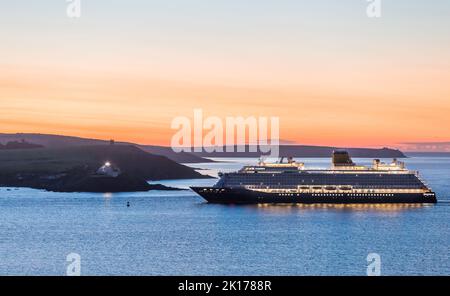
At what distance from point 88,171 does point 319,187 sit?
62255mm

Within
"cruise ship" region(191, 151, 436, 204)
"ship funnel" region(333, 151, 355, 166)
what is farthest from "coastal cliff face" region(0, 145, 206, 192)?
"ship funnel" region(333, 151, 355, 166)

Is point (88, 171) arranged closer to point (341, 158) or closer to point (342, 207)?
point (341, 158)

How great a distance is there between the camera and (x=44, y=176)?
153750 mm

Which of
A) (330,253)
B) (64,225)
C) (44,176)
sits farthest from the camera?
(44,176)

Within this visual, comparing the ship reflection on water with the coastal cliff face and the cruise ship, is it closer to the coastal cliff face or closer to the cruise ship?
the cruise ship

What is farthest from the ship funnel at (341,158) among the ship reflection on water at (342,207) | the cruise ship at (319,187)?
the ship reflection on water at (342,207)

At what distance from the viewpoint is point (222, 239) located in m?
60.1

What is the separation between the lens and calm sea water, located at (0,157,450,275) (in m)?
46.5

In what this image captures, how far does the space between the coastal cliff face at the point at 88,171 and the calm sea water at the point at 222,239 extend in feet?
123

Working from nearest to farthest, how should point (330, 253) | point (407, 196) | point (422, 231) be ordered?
point (330, 253)
point (422, 231)
point (407, 196)

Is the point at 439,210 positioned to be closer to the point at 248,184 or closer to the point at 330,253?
the point at 248,184

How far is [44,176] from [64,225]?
83829 millimetres
